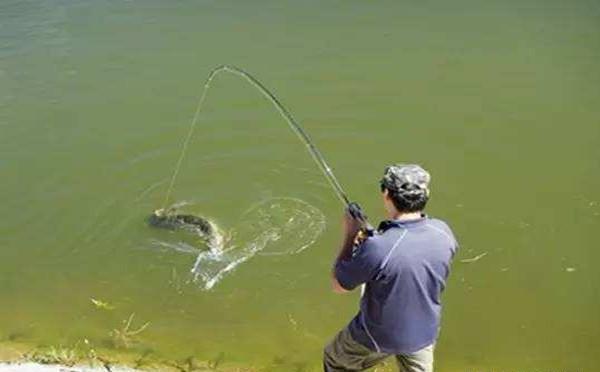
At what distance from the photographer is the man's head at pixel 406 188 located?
403cm

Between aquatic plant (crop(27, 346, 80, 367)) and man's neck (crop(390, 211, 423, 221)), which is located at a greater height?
man's neck (crop(390, 211, 423, 221))

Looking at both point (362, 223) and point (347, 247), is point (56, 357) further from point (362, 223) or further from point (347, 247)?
point (362, 223)

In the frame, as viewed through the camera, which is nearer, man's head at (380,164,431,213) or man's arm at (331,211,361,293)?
man's head at (380,164,431,213)

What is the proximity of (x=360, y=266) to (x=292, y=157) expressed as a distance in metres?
6.14

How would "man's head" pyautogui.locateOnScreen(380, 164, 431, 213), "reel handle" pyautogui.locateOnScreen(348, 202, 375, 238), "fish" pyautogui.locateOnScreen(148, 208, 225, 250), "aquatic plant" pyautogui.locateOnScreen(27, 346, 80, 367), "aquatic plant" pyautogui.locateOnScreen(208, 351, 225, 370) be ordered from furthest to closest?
1. "fish" pyautogui.locateOnScreen(148, 208, 225, 250)
2. "aquatic plant" pyautogui.locateOnScreen(208, 351, 225, 370)
3. "aquatic plant" pyautogui.locateOnScreen(27, 346, 80, 367)
4. "reel handle" pyautogui.locateOnScreen(348, 202, 375, 238)
5. "man's head" pyautogui.locateOnScreen(380, 164, 431, 213)

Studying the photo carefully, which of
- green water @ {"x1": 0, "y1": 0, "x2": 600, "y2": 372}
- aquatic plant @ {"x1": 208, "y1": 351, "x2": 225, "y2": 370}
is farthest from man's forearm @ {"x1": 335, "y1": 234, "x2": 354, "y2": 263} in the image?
aquatic plant @ {"x1": 208, "y1": 351, "x2": 225, "y2": 370}

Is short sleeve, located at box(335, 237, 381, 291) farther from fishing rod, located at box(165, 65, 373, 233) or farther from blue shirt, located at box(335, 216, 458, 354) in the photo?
fishing rod, located at box(165, 65, 373, 233)

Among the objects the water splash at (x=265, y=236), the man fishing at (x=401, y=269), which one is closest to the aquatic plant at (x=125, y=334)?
the water splash at (x=265, y=236)

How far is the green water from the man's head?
3035 millimetres

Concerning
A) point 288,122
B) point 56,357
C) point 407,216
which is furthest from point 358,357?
point 288,122

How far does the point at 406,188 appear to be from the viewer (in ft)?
13.2

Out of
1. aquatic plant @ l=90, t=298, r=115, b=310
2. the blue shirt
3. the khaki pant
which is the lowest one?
aquatic plant @ l=90, t=298, r=115, b=310

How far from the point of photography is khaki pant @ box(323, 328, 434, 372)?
4.48m

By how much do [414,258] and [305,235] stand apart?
452cm
